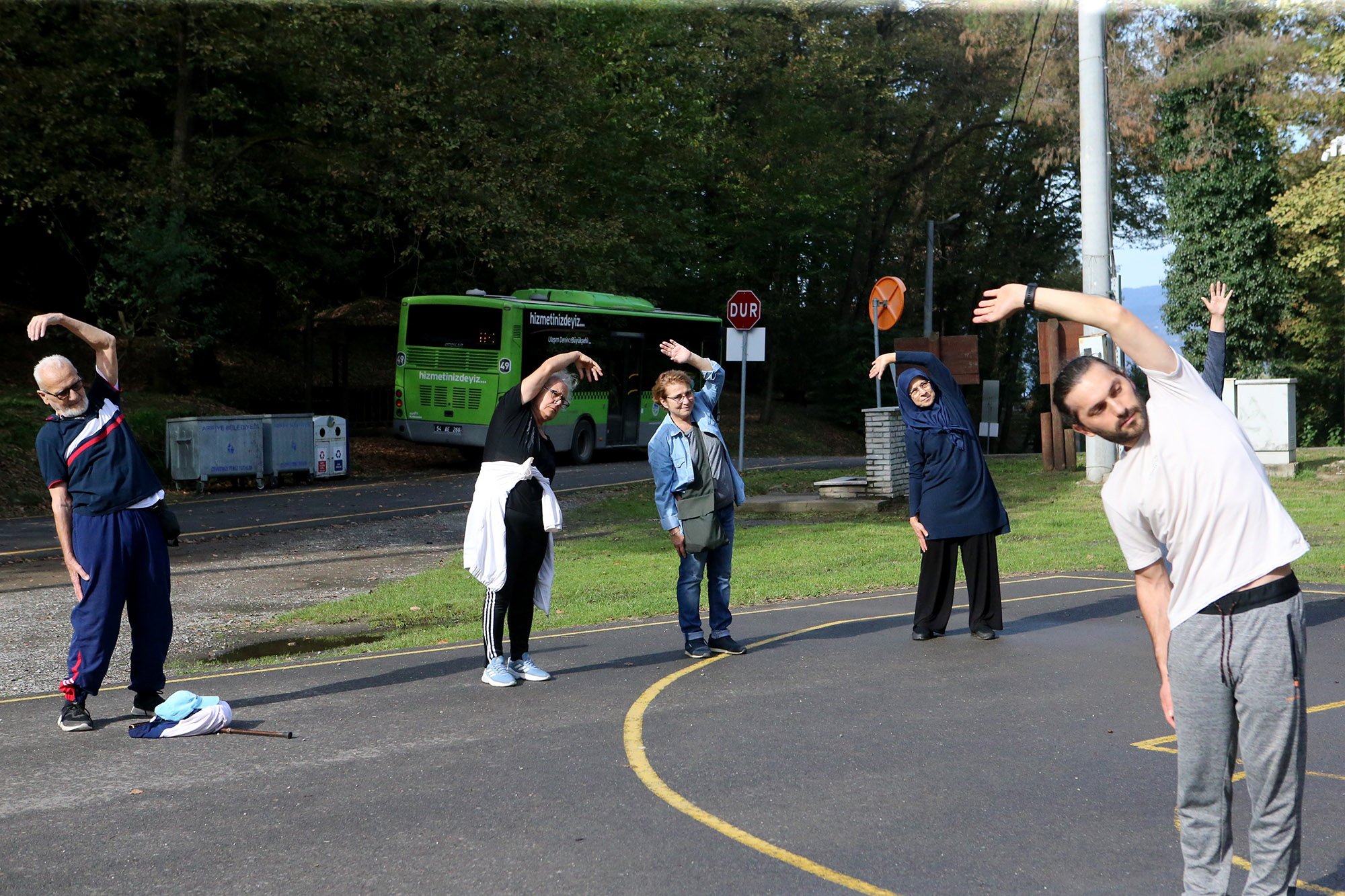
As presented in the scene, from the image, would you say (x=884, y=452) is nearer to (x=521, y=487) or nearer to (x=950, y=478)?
(x=950, y=478)

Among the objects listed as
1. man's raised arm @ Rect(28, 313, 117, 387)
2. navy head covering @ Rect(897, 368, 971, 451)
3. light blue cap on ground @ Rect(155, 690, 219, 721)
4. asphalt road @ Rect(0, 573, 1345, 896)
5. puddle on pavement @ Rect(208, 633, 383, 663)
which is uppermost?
man's raised arm @ Rect(28, 313, 117, 387)

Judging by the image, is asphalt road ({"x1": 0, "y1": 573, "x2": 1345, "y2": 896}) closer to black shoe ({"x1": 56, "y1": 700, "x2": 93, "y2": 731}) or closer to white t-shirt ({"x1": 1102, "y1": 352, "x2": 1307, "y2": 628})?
black shoe ({"x1": 56, "y1": 700, "x2": 93, "y2": 731})

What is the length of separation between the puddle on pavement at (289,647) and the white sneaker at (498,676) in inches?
84.4

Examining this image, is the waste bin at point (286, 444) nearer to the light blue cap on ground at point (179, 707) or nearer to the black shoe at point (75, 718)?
the black shoe at point (75, 718)

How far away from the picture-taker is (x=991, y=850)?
4637mm

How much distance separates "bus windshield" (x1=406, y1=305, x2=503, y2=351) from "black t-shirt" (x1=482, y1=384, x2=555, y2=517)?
19139 mm

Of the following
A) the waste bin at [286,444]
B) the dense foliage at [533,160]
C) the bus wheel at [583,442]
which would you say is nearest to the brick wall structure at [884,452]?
the dense foliage at [533,160]

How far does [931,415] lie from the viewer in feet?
28.9

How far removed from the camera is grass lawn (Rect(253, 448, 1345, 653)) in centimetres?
1088

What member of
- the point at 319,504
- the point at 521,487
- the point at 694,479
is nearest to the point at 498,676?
the point at 521,487

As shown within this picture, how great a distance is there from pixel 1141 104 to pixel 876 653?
2835 cm

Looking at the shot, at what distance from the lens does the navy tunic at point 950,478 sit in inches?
344

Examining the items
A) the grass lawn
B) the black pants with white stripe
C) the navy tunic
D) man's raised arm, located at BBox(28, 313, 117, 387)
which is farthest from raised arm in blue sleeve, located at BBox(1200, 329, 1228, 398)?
the grass lawn

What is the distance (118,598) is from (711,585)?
12.0ft
